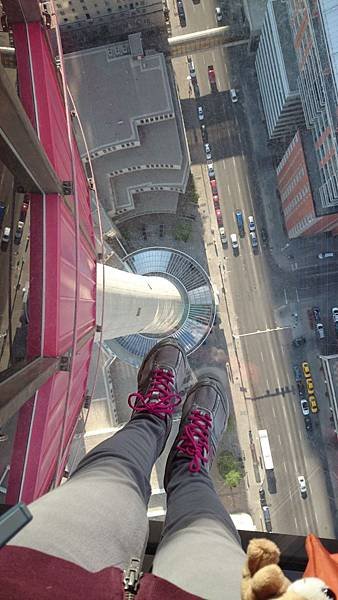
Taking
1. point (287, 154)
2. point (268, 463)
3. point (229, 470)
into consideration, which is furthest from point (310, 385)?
point (287, 154)

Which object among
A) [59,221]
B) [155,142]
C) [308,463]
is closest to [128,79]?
[155,142]

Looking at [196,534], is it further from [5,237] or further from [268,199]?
[268,199]

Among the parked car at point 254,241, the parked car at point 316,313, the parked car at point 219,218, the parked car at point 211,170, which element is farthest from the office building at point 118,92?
the parked car at point 316,313

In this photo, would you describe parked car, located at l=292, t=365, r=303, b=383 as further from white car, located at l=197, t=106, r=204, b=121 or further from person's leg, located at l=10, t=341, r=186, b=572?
person's leg, located at l=10, t=341, r=186, b=572

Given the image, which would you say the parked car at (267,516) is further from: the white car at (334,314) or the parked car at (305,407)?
the white car at (334,314)

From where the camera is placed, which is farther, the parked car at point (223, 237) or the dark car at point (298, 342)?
the parked car at point (223, 237)

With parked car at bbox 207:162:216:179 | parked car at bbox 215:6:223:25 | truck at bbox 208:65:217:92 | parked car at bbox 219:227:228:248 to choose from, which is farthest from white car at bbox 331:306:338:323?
parked car at bbox 215:6:223:25

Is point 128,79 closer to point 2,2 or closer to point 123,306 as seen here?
point 123,306
